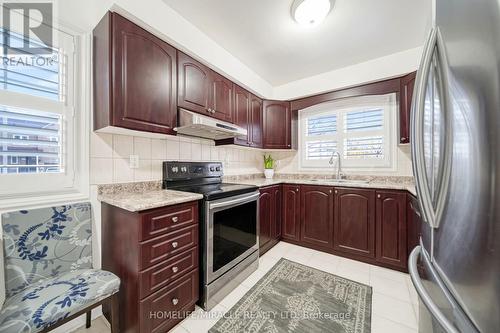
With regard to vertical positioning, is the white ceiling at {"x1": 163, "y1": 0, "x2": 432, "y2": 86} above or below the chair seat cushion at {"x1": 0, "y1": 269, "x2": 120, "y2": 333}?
above

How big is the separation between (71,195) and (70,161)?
24 cm

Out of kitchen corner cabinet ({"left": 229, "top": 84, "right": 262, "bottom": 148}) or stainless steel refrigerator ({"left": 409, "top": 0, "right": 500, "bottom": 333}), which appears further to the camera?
kitchen corner cabinet ({"left": 229, "top": 84, "right": 262, "bottom": 148})

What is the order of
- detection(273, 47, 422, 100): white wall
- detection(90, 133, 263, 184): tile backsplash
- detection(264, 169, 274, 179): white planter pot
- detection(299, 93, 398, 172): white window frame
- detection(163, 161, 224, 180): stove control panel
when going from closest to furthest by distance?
detection(90, 133, 263, 184): tile backsplash < detection(163, 161, 224, 180): stove control panel < detection(273, 47, 422, 100): white wall < detection(299, 93, 398, 172): white window frame < detection(264, 169, 274, 179): white planter pot

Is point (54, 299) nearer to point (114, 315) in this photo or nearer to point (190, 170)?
point (114, 315)

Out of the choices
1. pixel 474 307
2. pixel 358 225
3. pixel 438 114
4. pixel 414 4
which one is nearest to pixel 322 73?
pixel 414 4

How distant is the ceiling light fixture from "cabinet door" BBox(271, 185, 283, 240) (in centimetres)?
184

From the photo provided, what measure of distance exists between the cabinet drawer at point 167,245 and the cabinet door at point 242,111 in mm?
1258

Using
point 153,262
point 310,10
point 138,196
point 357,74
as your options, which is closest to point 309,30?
point 310,10

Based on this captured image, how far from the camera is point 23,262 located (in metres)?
1.13

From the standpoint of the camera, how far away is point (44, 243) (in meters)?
1.21

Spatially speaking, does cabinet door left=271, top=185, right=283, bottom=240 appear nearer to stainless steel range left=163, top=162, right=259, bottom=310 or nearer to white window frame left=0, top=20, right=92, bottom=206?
stainless steel range left=163, top=162, right=259, bottom=310

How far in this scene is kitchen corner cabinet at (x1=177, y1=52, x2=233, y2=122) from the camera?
172cm

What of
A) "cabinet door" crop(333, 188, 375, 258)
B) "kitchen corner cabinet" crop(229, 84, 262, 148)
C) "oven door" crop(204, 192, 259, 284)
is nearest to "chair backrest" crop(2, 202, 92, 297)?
"oven door" crop(204, 192, 259, 284)

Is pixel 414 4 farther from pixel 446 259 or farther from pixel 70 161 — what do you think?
pixel 70 161
